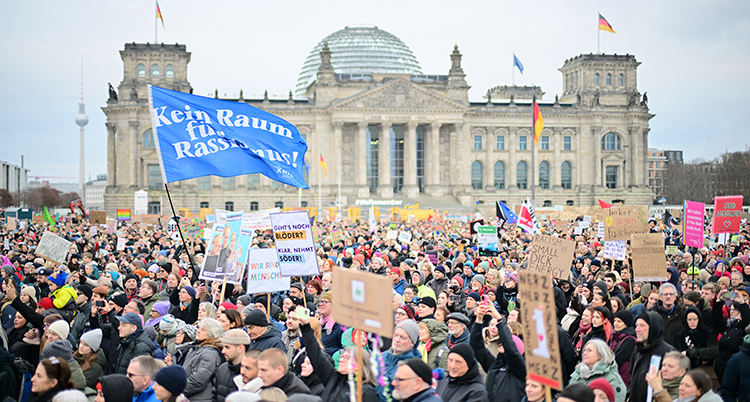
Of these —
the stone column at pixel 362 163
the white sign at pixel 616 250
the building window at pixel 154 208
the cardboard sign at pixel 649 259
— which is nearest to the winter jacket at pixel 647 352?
the cardboard sign at pixel 649 259

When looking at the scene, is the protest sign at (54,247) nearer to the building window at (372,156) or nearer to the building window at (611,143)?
the building window at (372,156)

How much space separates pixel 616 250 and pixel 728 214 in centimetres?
364

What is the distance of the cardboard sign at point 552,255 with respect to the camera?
10547 millimetres

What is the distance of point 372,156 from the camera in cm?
7244

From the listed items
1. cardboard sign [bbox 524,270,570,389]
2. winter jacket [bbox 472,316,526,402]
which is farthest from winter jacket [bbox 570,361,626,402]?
cardboard sign [bbox 524,270,570,389]

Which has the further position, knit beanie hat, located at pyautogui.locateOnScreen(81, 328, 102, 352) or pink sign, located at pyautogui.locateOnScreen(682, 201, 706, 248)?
pink sign, located at pyautogui.locateOnScreen(682, 201, 706, 248)

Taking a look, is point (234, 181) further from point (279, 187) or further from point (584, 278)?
point (584, 278)

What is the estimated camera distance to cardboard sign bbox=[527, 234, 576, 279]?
10.5 m

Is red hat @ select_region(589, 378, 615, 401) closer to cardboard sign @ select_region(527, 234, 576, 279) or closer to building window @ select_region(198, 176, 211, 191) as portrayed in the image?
cardboard sign @ select_region(527, 234, 576, 279)

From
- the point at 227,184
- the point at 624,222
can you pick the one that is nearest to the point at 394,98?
the point at 227,184

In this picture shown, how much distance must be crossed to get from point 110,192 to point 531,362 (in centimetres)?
6780

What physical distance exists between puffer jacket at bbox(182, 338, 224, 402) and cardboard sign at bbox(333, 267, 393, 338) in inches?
79.5

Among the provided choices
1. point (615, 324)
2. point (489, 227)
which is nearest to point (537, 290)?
point (615, 324)

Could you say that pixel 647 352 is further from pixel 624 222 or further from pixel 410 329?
Result: pixel 624 222
